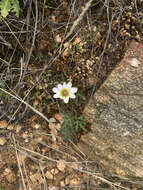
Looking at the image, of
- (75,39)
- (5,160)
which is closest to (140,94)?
(75,39)

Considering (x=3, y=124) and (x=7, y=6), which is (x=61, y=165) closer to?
(x=3, y=124)

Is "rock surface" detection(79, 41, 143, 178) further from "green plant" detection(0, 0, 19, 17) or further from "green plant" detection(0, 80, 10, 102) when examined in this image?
"green plant" detection(0, 0, 19, 17)

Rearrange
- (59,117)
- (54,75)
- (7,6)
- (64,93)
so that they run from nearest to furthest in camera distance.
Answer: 1. (7,6)
2. (64,93)
3. (54,75)
4. (59,117)

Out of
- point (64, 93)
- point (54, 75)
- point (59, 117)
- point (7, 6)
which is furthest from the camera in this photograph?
point (59, 117)

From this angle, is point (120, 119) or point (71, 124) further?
point (71, 124)

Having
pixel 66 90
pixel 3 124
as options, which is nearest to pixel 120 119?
pixel 66 90

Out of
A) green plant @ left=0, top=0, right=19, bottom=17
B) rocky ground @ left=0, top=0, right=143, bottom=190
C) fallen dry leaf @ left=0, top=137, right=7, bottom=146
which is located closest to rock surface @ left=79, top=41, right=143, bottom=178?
rocky ground @ left=0, top=0, right=143, bottom=190

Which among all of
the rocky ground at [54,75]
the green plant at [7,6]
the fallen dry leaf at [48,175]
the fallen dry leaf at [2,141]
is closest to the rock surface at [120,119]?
the rocky ground at [54,75]
